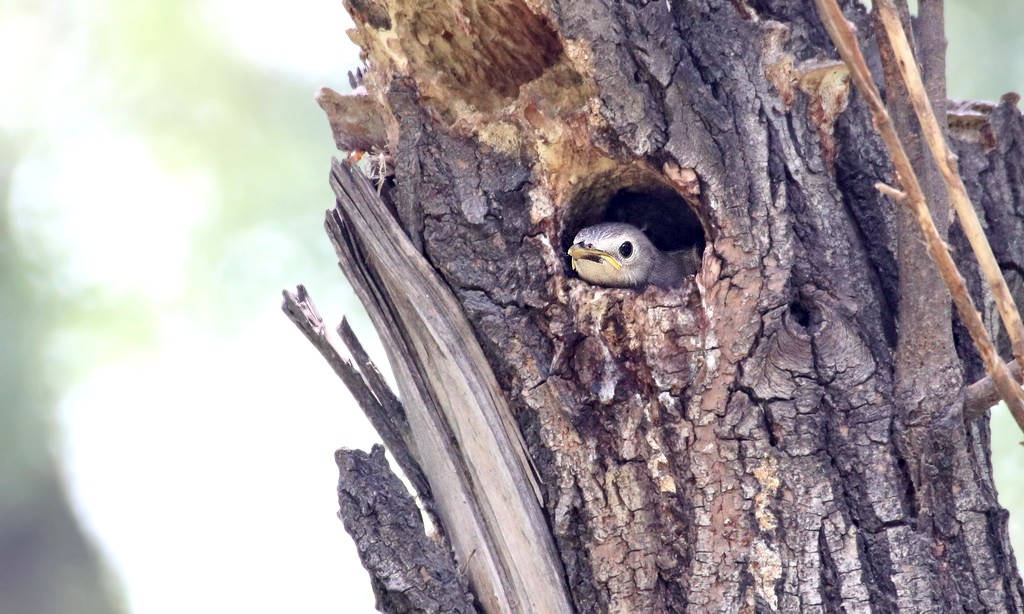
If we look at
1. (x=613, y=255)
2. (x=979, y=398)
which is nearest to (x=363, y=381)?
(x=613, y=255)

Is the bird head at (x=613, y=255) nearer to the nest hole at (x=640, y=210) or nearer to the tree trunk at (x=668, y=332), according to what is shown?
the nest hole at (x=640, y=210)

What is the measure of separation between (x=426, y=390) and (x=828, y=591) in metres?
1.09

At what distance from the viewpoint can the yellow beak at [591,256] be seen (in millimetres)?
2914

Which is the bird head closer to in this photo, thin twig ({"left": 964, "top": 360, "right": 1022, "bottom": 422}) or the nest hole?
the nest hole

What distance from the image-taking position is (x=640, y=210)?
3506 mm

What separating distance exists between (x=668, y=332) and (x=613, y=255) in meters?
0.99

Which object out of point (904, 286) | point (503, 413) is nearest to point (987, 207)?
point (904, 286)

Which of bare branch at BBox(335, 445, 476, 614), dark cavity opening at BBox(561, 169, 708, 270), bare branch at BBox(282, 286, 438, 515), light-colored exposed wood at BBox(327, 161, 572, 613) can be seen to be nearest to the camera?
bare branch at BBox(335, 445, 476, 614)

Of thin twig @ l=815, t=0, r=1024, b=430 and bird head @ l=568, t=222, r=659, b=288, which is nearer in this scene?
thin twig @ l=815, t=0, r=1024, b=430

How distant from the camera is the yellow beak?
291 cm

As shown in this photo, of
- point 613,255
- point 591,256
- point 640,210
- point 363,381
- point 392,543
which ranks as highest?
point 640,210

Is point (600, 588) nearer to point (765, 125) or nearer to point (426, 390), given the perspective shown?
point (426, 390)

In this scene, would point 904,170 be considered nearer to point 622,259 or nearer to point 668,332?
point 668,332

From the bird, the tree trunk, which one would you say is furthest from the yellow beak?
the tree trunk
